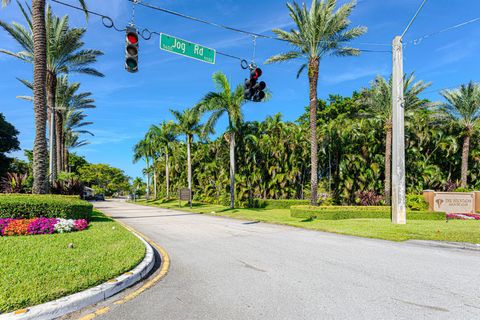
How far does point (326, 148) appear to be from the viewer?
93.1 ft

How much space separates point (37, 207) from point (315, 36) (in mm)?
18130

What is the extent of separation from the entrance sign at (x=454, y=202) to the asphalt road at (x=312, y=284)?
48.7 ft

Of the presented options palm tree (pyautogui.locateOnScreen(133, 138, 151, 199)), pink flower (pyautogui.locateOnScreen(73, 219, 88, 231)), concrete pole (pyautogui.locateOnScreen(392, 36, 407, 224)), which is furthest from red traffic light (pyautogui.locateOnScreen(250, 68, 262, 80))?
palm tree (pyautogui.locateOnScreen(133, 138, 151, 199))

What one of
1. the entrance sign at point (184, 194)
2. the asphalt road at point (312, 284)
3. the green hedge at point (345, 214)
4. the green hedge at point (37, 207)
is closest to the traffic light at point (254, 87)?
the asphalt road at point (312, 284)

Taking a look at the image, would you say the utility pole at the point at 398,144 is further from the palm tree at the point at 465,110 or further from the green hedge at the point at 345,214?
the palm tree at the point at 465,110

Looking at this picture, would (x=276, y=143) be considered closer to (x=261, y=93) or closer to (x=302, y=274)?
(x=261, y=93)

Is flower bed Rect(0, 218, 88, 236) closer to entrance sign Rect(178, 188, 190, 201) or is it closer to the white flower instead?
the white flower

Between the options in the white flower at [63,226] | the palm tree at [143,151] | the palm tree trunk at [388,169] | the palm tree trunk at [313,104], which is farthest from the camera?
the palm tree at [143,151]

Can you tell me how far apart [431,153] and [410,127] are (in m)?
4.21

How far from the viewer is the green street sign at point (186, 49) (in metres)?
9.06

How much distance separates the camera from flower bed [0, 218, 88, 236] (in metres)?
9.20

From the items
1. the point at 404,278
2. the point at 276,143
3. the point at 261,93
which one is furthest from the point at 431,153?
the point at 404,278

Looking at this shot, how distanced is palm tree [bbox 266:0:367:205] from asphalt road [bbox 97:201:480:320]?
12.0 metres

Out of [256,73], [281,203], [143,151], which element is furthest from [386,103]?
[143,151]
